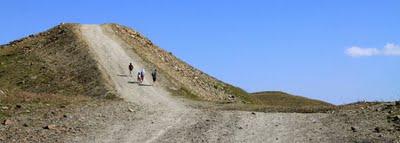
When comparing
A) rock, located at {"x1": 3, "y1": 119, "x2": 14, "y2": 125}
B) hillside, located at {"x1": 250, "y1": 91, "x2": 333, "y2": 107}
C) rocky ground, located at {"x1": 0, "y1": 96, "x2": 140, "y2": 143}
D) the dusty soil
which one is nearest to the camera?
the dusty soil

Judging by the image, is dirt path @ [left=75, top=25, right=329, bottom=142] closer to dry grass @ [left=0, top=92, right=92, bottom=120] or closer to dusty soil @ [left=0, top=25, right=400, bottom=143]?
dusty soil @ [left=0, top=25, right=400, bottom=143]

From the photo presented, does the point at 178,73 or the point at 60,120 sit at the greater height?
the point at 178,73

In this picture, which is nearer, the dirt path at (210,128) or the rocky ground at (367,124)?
the rocky ground at (367,124)

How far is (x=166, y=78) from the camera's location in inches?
2539

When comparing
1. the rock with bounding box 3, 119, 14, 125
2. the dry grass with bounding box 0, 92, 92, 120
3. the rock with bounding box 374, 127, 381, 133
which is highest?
the dry grass with bounding box 0, 92, 92, 120

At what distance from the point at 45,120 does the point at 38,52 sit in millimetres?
44154

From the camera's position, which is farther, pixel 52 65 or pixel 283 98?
pixel 283 98

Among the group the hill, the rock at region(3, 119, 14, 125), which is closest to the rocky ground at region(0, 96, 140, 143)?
the rock at region(3, 119, 14, 125)

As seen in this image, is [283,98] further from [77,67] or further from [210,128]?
[210,128]

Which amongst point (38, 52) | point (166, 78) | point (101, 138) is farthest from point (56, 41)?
point (101, 138)

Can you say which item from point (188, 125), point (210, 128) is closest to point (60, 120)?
point (188, 125)

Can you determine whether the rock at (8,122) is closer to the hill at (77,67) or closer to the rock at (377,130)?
the rock at (377,130)

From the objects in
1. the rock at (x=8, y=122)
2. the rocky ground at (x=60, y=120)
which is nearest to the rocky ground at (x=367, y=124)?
the rocky ground at (x=60, y=120)

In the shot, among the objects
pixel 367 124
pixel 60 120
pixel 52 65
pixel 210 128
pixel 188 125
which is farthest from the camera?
pixel 52 65
